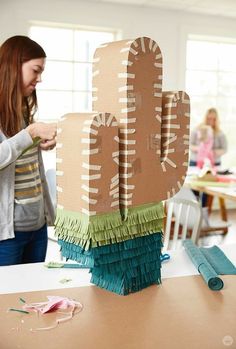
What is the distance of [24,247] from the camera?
5.60 feet

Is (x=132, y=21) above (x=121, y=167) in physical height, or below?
above

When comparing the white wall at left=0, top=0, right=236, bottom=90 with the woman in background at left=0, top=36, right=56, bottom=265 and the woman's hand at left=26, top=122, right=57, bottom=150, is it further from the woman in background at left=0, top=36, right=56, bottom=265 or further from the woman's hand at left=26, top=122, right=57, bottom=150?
the woman's hand at left=26, top=122, right=57, bottom=150

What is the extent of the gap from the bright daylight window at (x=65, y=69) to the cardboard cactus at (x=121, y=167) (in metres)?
3.80

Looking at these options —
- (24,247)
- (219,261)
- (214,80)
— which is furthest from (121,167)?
(214,80)

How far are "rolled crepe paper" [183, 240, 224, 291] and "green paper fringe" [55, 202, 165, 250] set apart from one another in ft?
0.69

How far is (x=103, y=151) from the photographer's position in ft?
3.56

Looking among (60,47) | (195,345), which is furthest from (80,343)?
(60,47)

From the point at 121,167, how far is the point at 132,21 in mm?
4454

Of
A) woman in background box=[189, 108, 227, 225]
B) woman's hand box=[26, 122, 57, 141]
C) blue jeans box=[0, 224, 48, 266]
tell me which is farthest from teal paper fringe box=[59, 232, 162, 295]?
woman in background box=[189, 108, 227, 225]

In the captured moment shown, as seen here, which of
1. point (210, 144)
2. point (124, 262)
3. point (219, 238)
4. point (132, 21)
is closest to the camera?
point (124, 262)

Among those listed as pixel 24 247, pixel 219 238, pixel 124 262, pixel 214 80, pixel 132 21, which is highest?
pixel 132 21

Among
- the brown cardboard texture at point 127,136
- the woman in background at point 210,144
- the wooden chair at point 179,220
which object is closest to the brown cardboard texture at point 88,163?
the brown cardboard texture at point 127,136

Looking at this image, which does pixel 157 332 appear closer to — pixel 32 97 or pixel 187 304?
pixel 187 304

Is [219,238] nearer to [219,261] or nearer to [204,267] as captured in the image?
[219,261]
